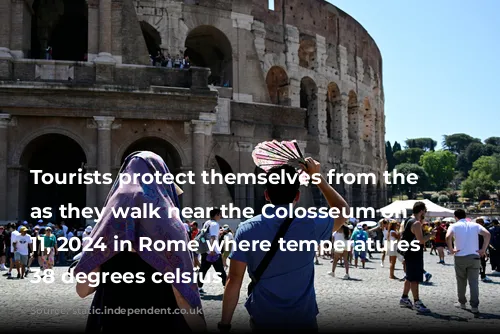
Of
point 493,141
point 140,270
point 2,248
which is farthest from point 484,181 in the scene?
point 140,270

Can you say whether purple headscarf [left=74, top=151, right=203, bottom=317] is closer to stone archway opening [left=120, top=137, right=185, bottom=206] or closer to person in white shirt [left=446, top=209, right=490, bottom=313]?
person in white shirt [left=446, top=209, right=490, bottom=313]

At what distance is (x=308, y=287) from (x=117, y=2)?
17.9 meters

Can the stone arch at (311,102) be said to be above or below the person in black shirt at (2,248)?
above

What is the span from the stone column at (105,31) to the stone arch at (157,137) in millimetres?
2655

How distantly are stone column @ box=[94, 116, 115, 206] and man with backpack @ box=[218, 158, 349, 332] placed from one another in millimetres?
15913

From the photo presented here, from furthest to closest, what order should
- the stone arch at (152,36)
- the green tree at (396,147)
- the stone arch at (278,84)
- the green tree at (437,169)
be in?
the green tree at (396,147), the green tree at (437,169), the stone arch at (278,84), the stone arch at (152,36)

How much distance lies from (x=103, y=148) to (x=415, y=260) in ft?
41.9

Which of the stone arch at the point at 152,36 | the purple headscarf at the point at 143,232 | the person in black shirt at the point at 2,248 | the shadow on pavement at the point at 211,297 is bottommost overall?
the shadow on pavement at the point at 211,297

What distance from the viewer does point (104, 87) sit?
18.5 m

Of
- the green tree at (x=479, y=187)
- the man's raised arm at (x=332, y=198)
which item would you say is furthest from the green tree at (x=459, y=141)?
the man's raised arm at (x=332, y=198)

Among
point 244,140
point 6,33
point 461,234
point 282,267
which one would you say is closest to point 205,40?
point 244,140

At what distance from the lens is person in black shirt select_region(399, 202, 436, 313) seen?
8.29m

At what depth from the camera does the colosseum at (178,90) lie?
60.4 feet

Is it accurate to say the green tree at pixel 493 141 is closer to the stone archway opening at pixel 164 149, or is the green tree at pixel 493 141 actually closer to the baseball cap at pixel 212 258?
the stone archway opening at pixel 164 149
